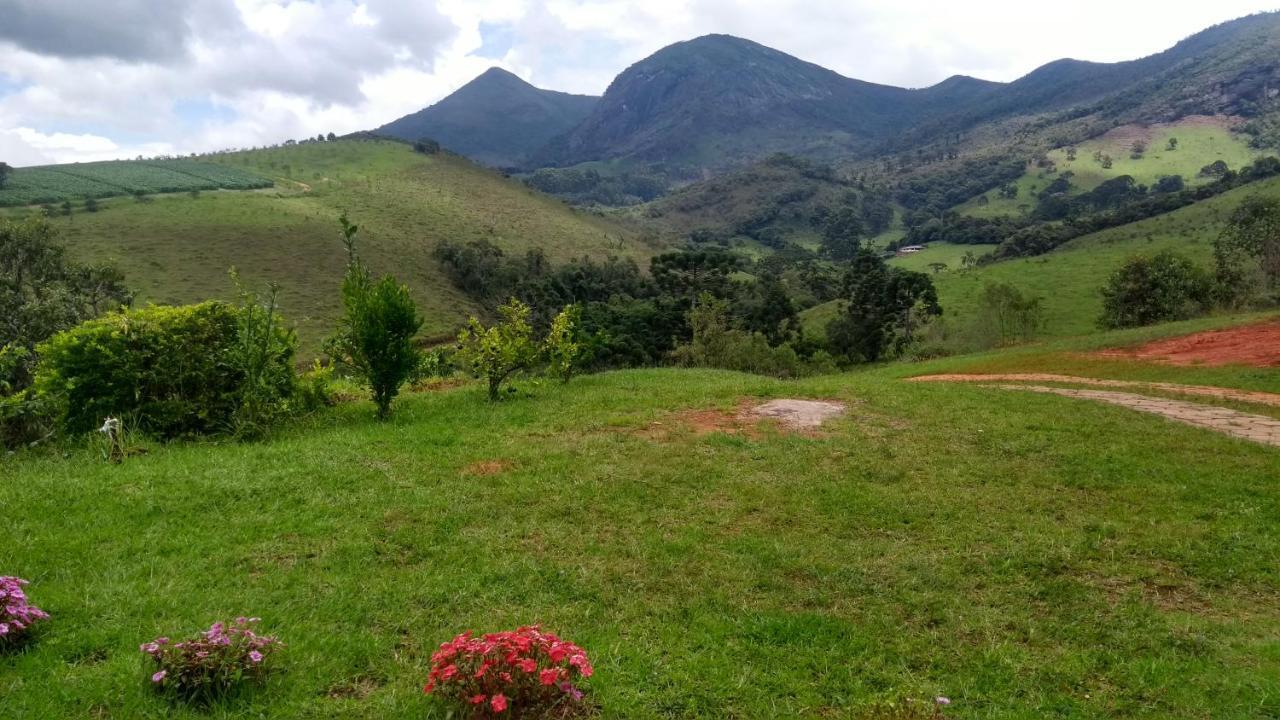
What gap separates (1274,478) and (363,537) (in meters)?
10.4

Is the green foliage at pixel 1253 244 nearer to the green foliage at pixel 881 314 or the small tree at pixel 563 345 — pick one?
the green foliage at pixel 881 314

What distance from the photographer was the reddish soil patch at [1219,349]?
18297 millimetres

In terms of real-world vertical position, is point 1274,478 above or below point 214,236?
below

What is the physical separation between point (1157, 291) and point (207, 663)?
4517cm

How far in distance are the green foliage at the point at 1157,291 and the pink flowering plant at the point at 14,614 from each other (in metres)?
44.9

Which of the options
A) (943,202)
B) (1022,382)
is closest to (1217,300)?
(1022,382)

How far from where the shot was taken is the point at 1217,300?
37.5 meters

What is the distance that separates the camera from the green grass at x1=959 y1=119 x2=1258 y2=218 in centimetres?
13425

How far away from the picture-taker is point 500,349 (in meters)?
13.2

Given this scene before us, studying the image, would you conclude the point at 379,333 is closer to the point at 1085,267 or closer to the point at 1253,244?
the point at 1253,244

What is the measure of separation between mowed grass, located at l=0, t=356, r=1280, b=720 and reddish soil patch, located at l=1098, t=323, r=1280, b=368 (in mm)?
10744

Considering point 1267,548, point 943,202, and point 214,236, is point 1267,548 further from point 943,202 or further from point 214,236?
point 943,202

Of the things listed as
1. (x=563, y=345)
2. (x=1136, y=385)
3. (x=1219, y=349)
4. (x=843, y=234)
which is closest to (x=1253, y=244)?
(x=1219, y=349)

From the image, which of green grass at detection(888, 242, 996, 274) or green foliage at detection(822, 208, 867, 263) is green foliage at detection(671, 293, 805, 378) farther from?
green foliage at detection(822, 208, 867, 263)
